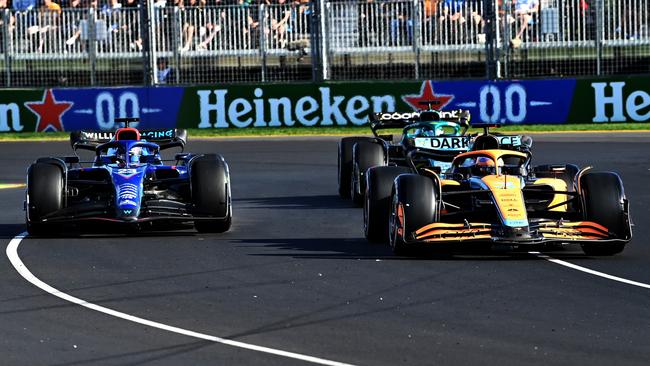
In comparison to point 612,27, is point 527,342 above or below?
below

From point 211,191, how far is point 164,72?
1696cm

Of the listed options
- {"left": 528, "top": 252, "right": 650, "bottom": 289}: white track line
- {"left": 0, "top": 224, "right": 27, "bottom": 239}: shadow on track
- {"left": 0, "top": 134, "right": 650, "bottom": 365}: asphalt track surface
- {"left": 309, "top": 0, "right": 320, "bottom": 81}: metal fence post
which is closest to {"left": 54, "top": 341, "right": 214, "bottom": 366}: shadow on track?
{"left": 0, "top": 134, "right": 650, "bottom": 365}: asphalt track surface

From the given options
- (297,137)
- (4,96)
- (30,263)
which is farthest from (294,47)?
(30,263)

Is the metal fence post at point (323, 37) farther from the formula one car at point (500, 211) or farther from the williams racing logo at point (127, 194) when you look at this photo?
the formula one car at point (500, 211)

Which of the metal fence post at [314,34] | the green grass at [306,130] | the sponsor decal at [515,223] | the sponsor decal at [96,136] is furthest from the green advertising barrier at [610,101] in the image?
the sponsor decal at [515,223]

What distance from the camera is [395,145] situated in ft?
66.4

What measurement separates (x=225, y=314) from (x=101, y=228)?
6.31 m

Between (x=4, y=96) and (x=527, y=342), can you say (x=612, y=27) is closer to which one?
(x=4, y=96)

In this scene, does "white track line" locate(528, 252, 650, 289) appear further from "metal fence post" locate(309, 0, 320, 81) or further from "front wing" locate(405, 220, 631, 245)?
"metal fence post" locate(309, 0, 320, 81)

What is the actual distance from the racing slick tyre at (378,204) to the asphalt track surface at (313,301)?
23cm

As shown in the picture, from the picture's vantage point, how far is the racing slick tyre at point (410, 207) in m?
13.4

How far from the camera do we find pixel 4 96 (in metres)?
32.2

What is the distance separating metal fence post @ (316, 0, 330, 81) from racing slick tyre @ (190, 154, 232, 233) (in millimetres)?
16095

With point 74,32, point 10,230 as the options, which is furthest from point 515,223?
point 74,32
